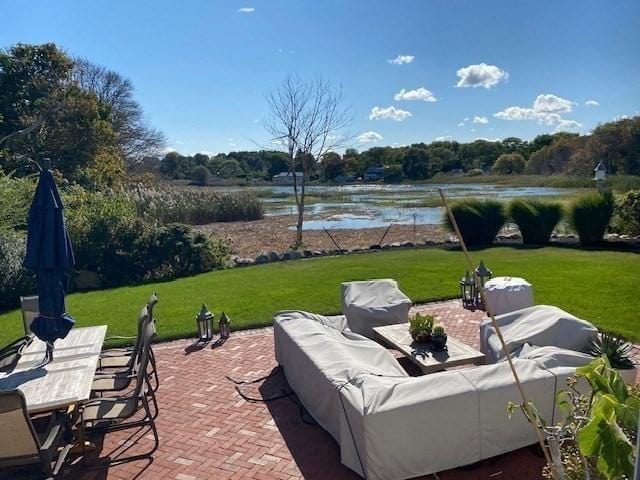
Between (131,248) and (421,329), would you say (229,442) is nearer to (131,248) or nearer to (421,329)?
(421,329)

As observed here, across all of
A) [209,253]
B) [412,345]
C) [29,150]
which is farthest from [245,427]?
[29,150]

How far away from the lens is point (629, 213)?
46.2ft

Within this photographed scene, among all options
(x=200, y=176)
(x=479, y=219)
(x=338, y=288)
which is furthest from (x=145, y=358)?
(x=200, y=176)

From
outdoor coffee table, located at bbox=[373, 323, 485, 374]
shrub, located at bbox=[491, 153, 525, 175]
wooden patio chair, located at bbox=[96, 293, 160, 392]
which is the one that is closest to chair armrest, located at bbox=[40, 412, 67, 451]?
wooden patio chair, located at bbox=[96, 293, 160, 392]

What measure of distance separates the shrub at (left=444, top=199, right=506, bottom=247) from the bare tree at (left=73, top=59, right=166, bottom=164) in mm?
24965

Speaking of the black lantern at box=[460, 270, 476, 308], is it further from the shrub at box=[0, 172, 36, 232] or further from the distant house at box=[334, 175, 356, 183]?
the distant house at box=[334, 175, 356, 183]

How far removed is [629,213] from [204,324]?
41.8 ft

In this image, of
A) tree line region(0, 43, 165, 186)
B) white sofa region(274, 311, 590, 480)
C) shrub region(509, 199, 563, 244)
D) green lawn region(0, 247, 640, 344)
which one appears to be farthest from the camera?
tree line region(0, 43, 165, 186)

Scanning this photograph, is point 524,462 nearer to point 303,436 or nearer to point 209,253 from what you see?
point 303,436

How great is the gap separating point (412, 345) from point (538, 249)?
9872mm

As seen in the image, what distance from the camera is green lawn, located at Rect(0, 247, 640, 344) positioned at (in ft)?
26.1

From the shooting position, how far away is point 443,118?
24844mm

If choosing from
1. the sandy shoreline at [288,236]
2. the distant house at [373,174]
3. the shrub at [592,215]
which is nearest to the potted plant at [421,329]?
the sandy shoreline at [288,236]

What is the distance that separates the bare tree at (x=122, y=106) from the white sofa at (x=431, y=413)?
107 feet
